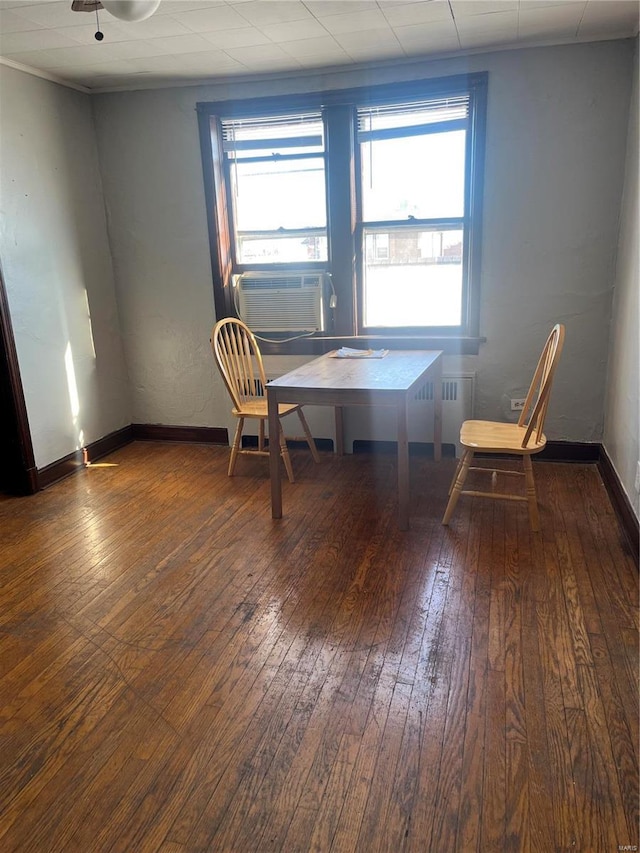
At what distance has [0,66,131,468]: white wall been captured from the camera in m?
3.36

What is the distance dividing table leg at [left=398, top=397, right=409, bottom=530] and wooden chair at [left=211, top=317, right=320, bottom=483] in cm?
84

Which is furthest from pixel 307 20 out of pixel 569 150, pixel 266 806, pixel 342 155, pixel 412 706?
pixel 266 806

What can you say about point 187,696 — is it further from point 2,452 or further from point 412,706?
point 2,452

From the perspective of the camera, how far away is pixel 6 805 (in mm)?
1459

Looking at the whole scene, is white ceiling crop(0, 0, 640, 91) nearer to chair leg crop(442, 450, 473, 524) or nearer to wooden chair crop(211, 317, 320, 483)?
wooden chair crop(211, 317, 320, 483)

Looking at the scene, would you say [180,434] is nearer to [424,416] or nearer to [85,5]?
[424,416]

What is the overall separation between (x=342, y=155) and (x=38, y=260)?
6.25ft

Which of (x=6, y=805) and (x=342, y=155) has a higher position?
(x=342, y=155)

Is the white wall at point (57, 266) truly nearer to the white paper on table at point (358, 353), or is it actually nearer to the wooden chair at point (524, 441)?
the white paper on table at point (358, 353)

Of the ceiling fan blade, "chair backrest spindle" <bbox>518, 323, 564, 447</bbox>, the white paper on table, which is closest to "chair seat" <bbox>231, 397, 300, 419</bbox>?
the white paper on table

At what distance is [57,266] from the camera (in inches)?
145

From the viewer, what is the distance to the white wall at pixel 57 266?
336 centimetres

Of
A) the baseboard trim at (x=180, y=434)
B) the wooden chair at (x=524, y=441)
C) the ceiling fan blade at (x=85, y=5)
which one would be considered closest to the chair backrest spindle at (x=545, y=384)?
the wooden chair at (x=524, y=441)

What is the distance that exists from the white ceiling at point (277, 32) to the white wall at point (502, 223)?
0.59 ft
